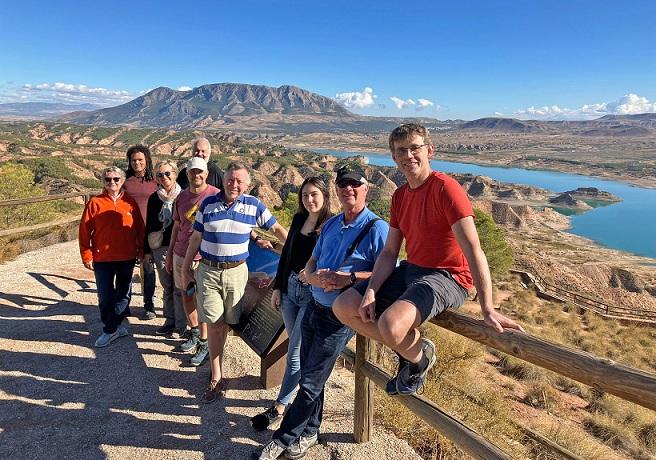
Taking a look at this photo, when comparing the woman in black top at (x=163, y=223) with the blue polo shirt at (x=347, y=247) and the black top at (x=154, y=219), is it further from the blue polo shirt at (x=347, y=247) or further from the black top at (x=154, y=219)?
the blue polo shirt at (x=347, y=247)

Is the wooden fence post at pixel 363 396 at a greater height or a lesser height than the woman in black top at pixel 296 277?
lesser

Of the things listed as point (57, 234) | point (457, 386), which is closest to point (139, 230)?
point (457, 386)

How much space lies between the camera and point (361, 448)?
3.12 metres

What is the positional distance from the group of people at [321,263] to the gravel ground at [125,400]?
27 cm

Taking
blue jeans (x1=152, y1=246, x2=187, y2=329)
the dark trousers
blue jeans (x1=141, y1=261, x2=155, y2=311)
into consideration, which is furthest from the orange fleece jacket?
blue jeans (x1=141, y1=261, x2=155, y2=311)

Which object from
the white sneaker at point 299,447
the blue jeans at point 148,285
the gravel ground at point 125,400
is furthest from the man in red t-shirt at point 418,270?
the blue jeans at point 148,285

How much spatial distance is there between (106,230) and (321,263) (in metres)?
2.75

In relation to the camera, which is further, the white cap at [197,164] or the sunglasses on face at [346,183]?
the white cap at [197,164]

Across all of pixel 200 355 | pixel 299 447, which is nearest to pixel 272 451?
pixel 299 447

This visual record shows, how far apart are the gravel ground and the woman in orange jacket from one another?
516 millimetres

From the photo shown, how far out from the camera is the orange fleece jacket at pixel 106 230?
14.3 feet

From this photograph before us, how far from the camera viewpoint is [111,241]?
4.42 meters

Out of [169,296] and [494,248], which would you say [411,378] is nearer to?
→ [169,296]

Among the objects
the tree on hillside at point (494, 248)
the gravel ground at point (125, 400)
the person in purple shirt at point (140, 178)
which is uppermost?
the person in purple shirt at point (140, 178)
